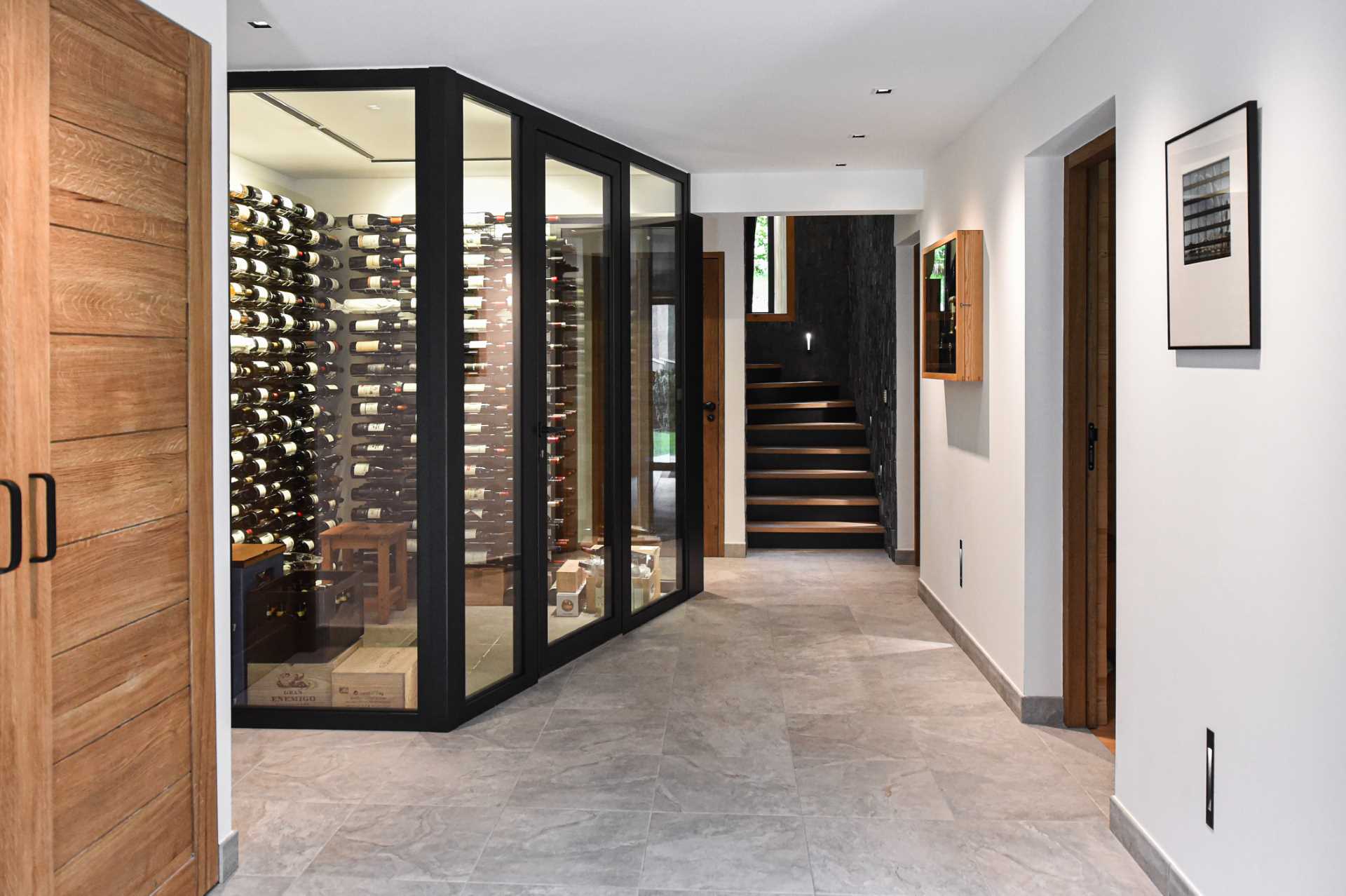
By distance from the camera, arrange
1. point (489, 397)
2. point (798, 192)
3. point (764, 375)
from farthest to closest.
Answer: point (764, 375) → point (798, 192) → point (489, 397)

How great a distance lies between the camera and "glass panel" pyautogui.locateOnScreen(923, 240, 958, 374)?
15.7ft

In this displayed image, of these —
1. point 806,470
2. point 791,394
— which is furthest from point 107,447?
point 791,394

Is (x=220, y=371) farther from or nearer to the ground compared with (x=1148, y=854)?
farther from the ground

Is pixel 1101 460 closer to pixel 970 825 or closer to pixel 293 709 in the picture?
pixel 970 825

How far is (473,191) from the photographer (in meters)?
4.02

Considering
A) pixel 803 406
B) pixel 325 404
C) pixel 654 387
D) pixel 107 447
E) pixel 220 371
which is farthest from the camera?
pixel 803 406

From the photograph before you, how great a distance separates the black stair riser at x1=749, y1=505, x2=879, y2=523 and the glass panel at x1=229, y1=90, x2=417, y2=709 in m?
4.72

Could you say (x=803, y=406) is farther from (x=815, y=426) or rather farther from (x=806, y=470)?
(x=806, y=470)

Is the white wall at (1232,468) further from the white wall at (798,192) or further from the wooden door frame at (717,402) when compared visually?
the wooden door frame at (717,402)

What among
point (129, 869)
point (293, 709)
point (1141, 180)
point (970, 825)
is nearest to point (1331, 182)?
point (1141, 180)

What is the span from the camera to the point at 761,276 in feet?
34.7

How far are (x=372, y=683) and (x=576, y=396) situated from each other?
5.27ft

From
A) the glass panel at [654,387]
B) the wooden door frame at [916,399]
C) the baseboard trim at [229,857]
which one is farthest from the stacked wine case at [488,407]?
the wooden door frame at [916,399]

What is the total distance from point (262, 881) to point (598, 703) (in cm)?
169
